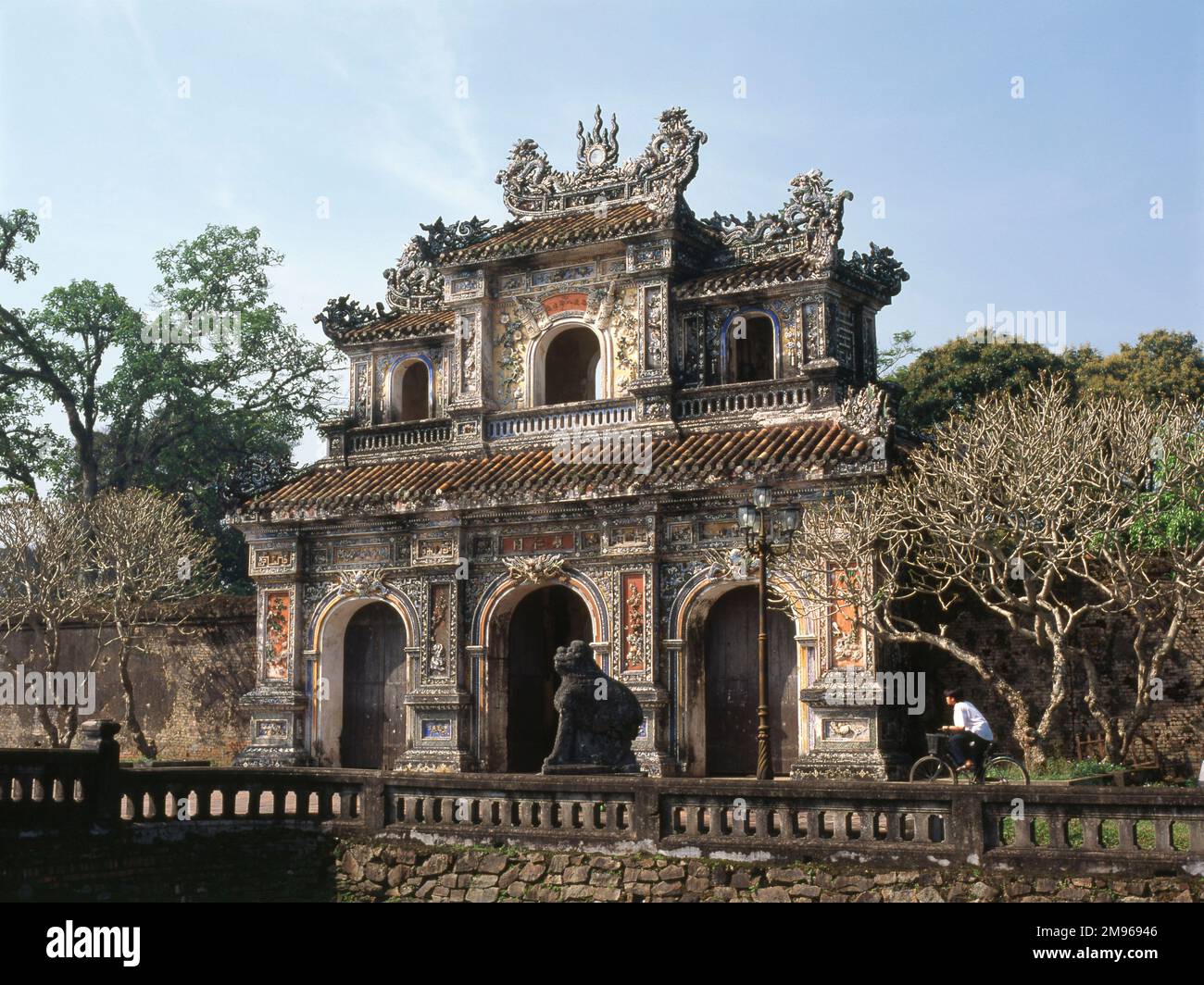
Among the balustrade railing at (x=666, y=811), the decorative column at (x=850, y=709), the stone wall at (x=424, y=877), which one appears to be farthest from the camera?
the decorative column at (x=850, y=709)

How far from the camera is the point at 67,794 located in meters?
18.3

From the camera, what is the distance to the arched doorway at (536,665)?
27.2 m

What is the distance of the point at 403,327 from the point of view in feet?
97.3

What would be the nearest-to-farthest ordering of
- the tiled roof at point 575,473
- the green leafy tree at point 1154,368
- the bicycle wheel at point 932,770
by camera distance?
the bicycle wheel at point 932,770 < the tiled roof at point 575,473 < the green leafy tree at point 1154,368

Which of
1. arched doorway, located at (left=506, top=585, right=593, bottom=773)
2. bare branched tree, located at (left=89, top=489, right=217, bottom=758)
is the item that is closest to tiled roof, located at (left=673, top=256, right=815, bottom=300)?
arched doorway, located at (left=506, top=585, right=593, bottom=773)

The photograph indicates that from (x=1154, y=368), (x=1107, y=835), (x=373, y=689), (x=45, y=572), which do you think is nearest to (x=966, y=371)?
(x=1154, y=368)

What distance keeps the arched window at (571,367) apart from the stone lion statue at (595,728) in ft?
31.5

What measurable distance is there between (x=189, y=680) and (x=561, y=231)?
1233 centimetres

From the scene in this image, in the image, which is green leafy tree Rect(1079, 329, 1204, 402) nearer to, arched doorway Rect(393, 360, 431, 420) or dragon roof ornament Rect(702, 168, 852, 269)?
dragon roof ornament Rect(702, 168, 852, 269)

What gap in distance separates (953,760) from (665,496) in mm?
7532

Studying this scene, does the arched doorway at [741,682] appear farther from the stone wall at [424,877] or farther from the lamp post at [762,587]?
the stone wall at [424,877]

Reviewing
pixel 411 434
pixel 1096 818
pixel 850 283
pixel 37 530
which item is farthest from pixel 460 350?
pixel 1096 818

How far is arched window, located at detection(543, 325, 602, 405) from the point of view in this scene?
29.0 metres

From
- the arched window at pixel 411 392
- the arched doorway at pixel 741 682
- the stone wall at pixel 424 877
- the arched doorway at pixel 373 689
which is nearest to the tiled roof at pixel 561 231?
the arched window at pixel 411 392
